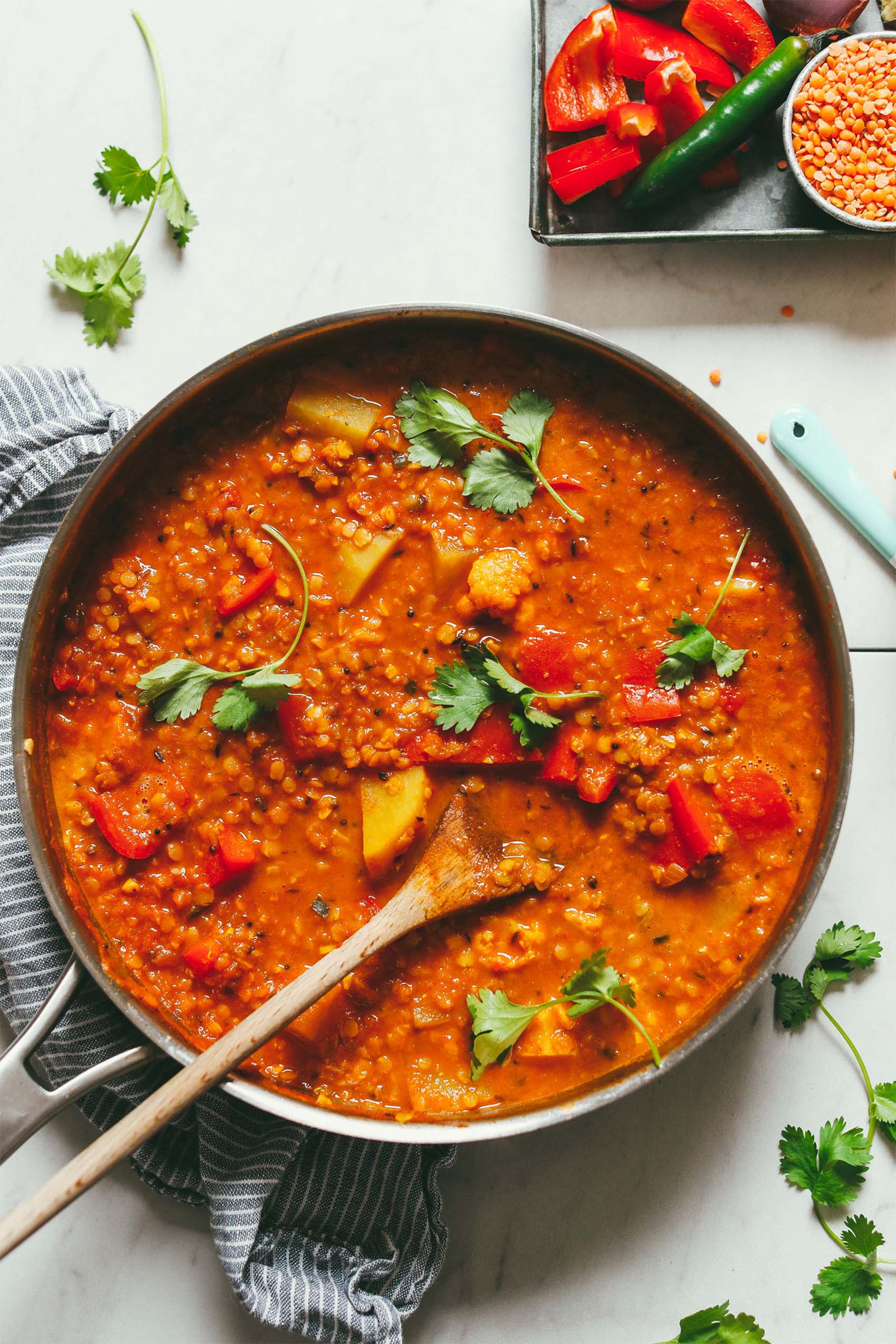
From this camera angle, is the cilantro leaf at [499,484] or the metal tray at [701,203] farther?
the metal tray at [701,203]

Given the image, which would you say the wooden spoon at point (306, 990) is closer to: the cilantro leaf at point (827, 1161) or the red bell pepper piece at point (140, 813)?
the red bell pepper piece at point (140, 813)

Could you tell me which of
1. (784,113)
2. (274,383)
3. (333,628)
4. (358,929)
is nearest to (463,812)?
(358,929)

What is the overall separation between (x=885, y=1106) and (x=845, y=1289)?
60 centimetres

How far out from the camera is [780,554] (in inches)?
130

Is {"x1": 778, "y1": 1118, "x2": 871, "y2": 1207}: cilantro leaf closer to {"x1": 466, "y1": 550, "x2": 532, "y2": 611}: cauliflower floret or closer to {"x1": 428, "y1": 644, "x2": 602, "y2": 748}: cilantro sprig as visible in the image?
{"x1": 428, "y1": 644, "x2": 602, "y2": 748}: cilantro sprig

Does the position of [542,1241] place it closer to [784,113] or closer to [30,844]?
[30,844]

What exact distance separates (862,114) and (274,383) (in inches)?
82.7

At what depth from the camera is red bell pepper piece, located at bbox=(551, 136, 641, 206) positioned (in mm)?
3492

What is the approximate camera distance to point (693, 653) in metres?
3.15

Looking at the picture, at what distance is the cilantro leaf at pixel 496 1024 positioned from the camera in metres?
3.11

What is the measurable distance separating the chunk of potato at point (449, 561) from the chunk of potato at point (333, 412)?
42 cm

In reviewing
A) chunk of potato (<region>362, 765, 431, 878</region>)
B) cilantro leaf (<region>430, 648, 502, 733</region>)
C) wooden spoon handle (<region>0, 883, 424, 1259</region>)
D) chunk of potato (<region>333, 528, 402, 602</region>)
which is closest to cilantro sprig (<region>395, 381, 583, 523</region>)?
chunk of potato (<region>333, 528, 402, 602</region>)

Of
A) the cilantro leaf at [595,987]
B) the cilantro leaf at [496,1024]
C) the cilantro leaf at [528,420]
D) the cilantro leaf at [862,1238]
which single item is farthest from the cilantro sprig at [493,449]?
the cilantro leaf at [862,1238]

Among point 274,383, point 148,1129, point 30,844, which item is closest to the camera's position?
point 148,1129
